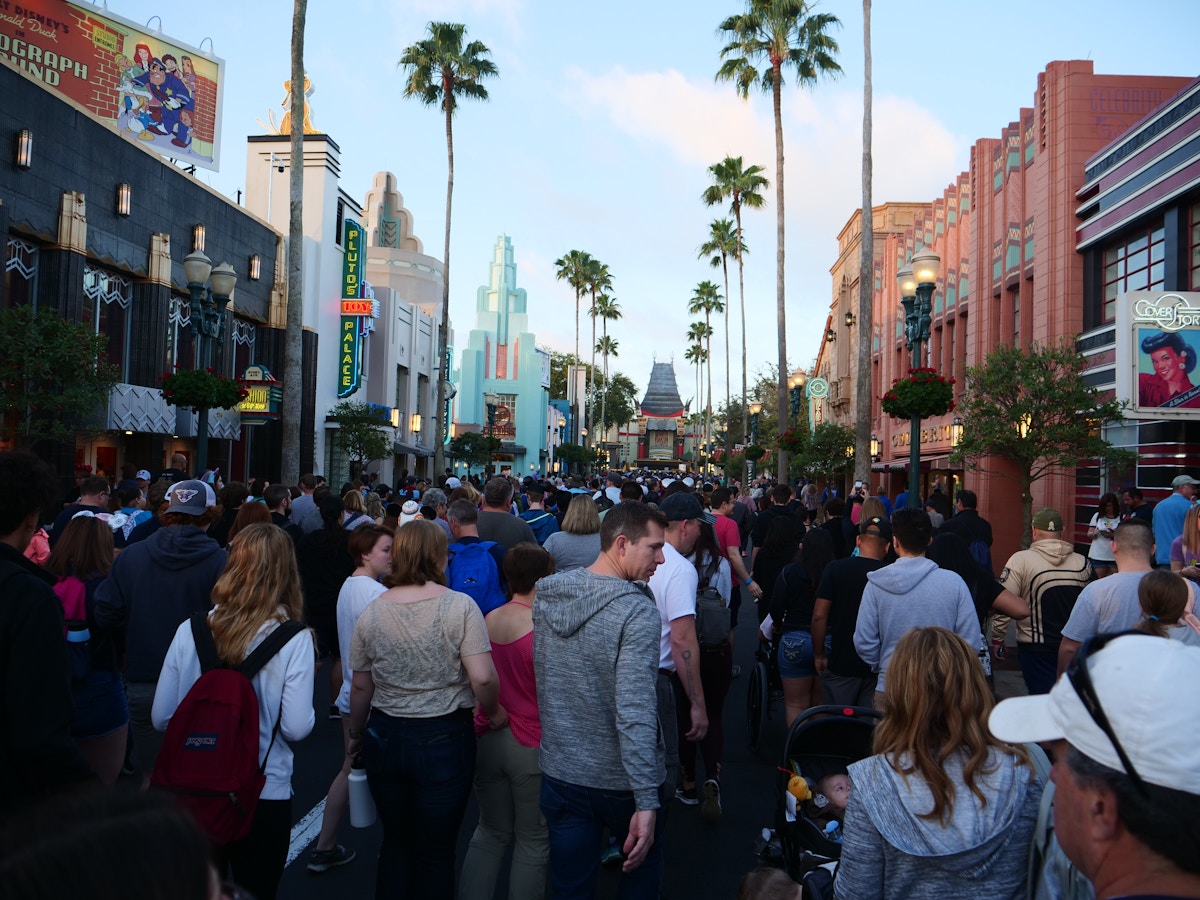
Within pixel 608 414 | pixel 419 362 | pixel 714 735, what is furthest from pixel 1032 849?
pixel 608 414

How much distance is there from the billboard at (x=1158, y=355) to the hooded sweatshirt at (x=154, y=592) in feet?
52.1

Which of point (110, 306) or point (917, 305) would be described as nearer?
point (917, 305)

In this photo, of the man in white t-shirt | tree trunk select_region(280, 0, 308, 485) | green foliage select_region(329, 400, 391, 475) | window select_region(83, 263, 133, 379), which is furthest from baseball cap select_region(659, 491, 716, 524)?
green foliage select_region(329, 400, 391, 475)

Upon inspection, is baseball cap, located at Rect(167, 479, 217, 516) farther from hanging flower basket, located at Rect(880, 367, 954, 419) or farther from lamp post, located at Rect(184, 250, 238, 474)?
hanging flower basket, located at Rect(880, 367, 954, 419)

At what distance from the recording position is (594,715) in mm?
3604

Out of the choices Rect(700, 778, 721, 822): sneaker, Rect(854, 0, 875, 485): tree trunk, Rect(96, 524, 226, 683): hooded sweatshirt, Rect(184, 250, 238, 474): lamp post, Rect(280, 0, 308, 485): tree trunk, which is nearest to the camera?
Rect(96, 524, 226, 683): hooded sweatshirt

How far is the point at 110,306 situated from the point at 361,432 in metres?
10.5

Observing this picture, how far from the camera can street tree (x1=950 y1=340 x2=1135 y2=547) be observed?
16.7 m

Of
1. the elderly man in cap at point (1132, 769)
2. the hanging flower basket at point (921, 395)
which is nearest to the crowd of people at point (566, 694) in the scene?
the elderly man in cap at point (1132, 769)

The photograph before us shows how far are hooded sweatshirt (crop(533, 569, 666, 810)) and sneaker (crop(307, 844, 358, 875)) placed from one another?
2263 millimetres

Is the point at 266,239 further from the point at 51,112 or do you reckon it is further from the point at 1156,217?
the point at 1156,217

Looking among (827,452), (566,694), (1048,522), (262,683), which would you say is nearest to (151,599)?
(262,683)

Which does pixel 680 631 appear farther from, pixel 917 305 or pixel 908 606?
pixel 917 305

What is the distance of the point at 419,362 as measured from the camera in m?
46.5
